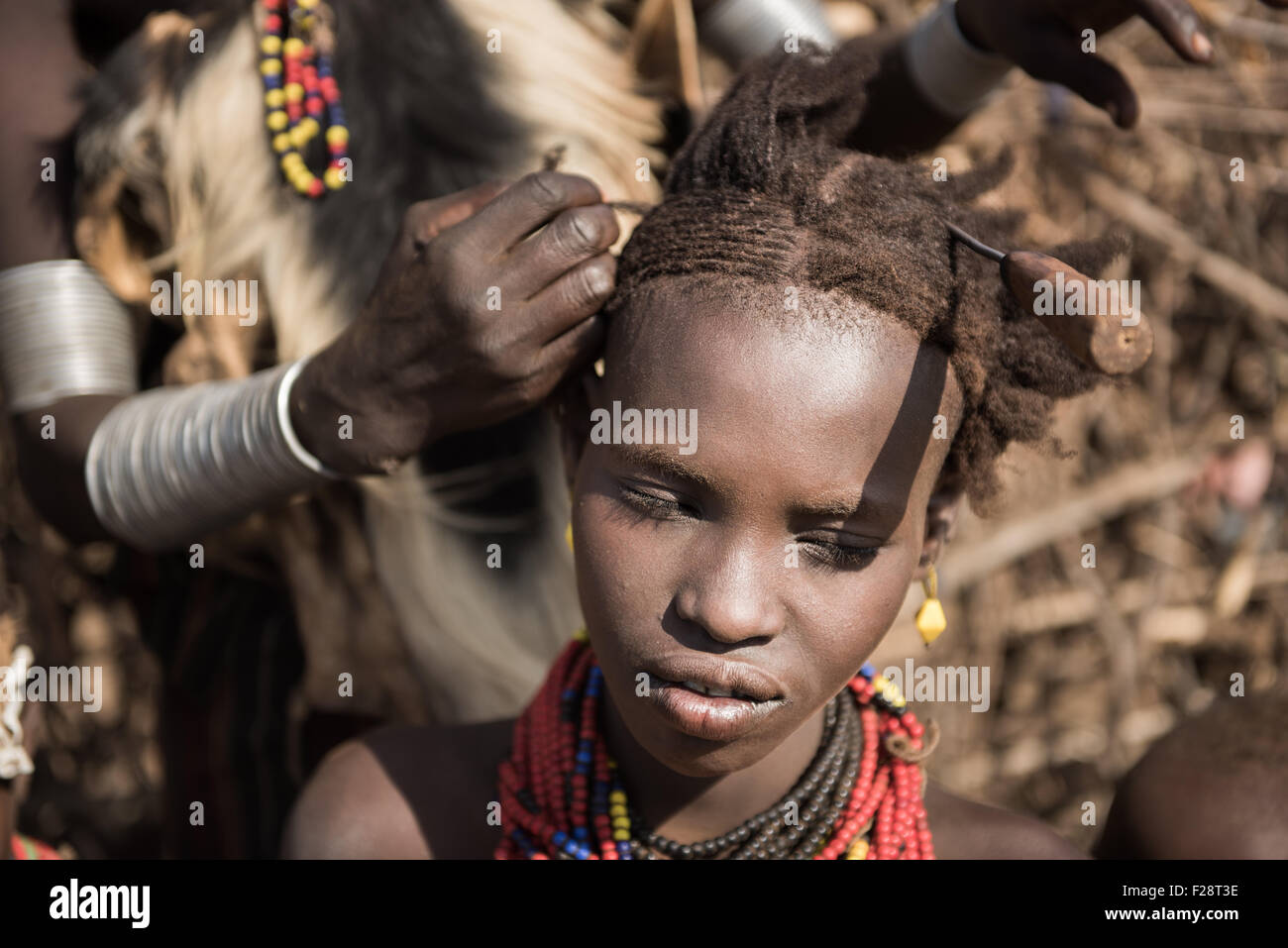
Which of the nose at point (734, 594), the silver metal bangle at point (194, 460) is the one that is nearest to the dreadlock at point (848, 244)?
the nose at point (734, 594)

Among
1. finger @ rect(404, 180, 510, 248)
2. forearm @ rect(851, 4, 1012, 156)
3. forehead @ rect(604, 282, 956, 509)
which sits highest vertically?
forearm @ rect(851, 4, 1012, 156)

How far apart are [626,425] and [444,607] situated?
69cm

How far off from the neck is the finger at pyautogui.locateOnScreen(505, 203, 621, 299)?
20.7 inches

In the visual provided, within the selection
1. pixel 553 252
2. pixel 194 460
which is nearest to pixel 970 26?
pixel 553 252

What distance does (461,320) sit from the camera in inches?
47.7

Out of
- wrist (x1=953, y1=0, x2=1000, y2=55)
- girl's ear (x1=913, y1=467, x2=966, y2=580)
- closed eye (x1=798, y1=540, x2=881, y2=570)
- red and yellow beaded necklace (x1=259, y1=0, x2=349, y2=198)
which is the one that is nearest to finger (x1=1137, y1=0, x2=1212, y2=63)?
wrist (x1=953, y1=0, x2=1000, y2=55)

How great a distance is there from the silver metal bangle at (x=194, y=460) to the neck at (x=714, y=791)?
Answer: 0.54m

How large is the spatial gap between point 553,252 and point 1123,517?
204 cm

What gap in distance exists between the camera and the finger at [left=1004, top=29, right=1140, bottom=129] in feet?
4.35

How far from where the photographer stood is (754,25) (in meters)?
1.88

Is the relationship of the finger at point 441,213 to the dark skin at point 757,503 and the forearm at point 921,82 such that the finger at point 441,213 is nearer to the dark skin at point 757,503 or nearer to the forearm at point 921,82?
the dark skin at point 757,503

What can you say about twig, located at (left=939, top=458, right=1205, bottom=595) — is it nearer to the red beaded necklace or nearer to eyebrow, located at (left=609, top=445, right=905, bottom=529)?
the red beaded necklace
